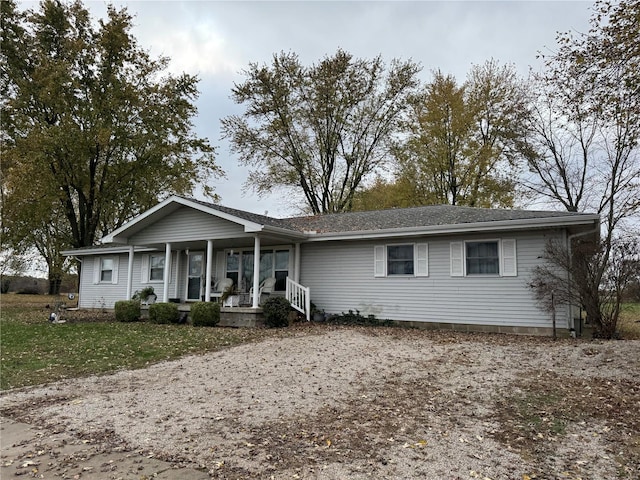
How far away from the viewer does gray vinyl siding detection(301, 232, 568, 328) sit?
425 inches

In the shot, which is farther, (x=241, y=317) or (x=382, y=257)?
(x=382, y=257)

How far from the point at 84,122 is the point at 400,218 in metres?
17.1

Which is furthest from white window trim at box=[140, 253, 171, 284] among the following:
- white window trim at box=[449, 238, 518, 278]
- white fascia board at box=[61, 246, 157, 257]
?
white window trim at box=[449, 238, 518, 278]

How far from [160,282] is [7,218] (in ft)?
27.0

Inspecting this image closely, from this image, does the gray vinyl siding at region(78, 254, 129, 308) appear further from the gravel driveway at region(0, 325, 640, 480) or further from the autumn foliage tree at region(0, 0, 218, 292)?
the gravel driveway at region(0, 325, 640, 480)

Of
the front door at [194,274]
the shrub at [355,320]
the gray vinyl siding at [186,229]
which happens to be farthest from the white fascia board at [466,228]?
the front door at [194,274]

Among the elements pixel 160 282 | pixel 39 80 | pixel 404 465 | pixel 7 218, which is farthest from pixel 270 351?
pixel 39 80

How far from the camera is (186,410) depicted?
16.1ft

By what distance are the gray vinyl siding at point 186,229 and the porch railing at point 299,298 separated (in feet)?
7.80

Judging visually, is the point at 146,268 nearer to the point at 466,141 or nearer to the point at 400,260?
the point at 400,260

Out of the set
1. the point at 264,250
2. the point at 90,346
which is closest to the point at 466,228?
the point at 264,250

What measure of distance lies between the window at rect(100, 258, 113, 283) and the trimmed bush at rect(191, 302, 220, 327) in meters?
8.89

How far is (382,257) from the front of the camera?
13.0 meters

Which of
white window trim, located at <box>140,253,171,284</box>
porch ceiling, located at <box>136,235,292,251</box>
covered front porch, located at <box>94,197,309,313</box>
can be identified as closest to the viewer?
covered front porch, located at <box>94,197,309,313</box>
